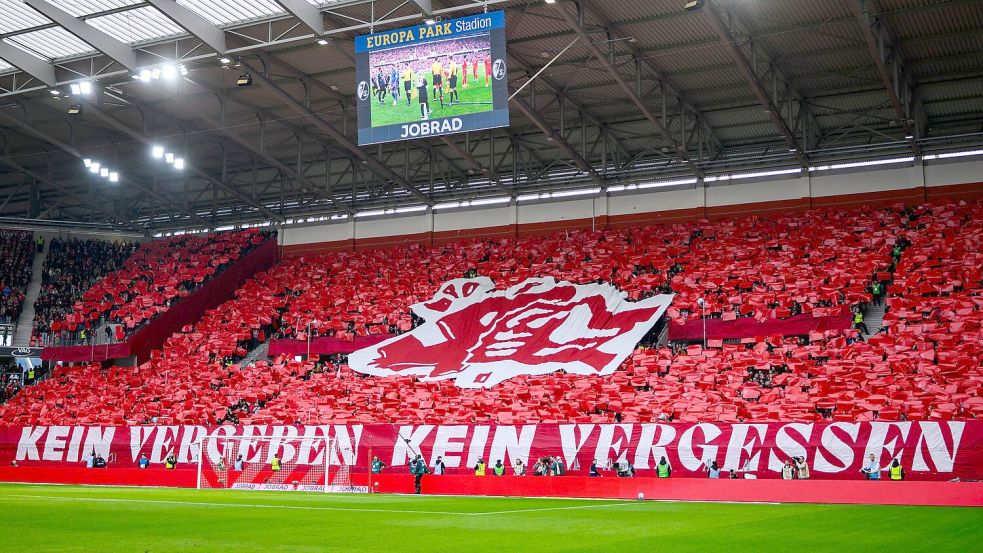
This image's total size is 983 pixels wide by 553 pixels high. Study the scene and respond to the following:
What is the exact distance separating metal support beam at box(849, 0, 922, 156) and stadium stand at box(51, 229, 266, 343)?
30325mm

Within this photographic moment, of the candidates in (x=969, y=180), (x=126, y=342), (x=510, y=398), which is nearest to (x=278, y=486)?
A: (x=510, y=398)

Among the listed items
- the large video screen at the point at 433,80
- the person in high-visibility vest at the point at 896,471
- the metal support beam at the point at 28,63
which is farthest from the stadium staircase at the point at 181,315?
the person in high-visibility vest at the point at 896,471

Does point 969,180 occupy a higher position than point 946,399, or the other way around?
point 969,180

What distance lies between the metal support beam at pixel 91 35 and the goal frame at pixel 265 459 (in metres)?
12.6

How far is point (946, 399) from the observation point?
26.2 m

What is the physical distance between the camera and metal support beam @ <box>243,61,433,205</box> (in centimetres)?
3152

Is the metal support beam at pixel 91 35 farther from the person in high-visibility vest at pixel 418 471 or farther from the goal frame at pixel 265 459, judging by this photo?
the person in high-visibility vest at pixel 418 471

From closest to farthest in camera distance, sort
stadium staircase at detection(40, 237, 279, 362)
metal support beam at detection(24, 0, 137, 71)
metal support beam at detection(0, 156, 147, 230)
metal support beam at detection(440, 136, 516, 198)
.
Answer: metal support beam at detection(24, 0, 137, 71)
metal support beam at detection(440, 136, 516, 198)
stadium staircase at detection(40, 237, 279, 362)
metal support beam at detection(0, 156, 147, 230)

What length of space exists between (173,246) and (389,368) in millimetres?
18810

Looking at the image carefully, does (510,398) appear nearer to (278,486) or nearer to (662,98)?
(278,486)

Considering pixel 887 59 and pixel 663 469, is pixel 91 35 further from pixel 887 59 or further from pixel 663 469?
pixel 887 59

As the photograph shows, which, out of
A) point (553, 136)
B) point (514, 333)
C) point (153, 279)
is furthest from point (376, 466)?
point (153, 279)

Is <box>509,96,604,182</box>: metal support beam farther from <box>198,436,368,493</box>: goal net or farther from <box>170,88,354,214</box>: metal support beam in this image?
<box>198,436,368,493</box>: goal net

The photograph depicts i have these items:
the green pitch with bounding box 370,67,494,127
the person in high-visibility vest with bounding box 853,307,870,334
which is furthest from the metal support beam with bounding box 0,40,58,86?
the person in high-visibility vest with bounding box 853,307,870,334
